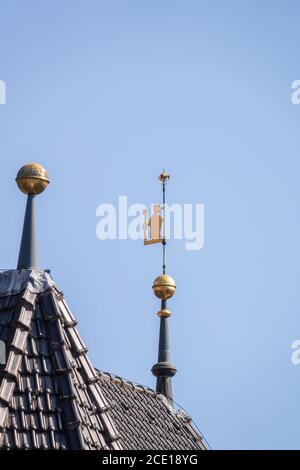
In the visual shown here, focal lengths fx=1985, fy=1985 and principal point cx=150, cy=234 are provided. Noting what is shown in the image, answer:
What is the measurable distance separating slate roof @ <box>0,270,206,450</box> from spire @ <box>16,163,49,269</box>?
678mm

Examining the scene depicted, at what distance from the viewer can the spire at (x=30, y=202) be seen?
36438 mm

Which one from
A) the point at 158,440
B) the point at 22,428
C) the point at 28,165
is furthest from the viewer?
the point at 158,440

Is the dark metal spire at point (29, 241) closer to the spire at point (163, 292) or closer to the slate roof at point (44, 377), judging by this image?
the slate roof at point (44, 377)

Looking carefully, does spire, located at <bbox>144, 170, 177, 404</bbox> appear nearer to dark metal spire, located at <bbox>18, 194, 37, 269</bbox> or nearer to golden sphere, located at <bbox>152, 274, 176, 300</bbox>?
golden sphere, located at <bbox>152, 274, 176, 300</bbox>

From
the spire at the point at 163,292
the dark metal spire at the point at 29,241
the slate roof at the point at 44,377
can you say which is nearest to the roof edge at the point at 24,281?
the slate roof at the point at 44,377

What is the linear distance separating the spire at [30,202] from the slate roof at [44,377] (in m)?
0.68

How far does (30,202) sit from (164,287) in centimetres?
1409

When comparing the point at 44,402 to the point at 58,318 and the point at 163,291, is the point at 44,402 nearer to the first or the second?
the point at 58,318

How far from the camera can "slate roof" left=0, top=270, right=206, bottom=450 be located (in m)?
33.8

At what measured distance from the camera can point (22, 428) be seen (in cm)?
3362

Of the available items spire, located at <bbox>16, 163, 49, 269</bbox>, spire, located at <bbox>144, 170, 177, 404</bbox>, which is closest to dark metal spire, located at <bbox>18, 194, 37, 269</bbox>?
spire, located at <bbox>16, 163, 49, 269</bbox>
